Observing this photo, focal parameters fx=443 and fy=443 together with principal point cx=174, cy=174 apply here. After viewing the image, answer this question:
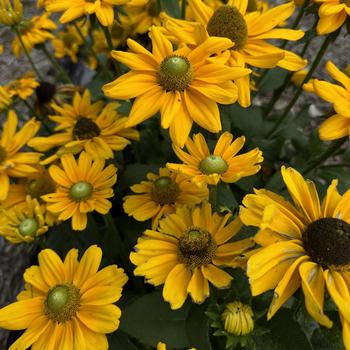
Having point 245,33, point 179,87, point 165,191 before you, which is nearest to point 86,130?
point 165,191

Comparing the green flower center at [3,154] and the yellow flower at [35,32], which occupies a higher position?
the yellow flower at [35,32]

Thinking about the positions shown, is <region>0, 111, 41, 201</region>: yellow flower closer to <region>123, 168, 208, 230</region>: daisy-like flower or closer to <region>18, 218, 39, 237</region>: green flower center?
<region>18, 218, 39, 237</region>: green flower center

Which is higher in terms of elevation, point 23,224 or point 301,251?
point 301,251

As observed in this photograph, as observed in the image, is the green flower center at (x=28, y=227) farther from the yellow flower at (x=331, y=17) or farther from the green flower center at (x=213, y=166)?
the yellow flower at (x=331, y=17)

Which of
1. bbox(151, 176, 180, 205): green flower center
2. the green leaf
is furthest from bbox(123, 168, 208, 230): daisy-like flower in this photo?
the green leaf

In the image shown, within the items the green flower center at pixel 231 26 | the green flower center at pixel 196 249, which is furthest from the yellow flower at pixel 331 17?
the green flower center at pixel 196 249

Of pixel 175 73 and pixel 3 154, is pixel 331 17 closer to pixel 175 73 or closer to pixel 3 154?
pixel 175 73
